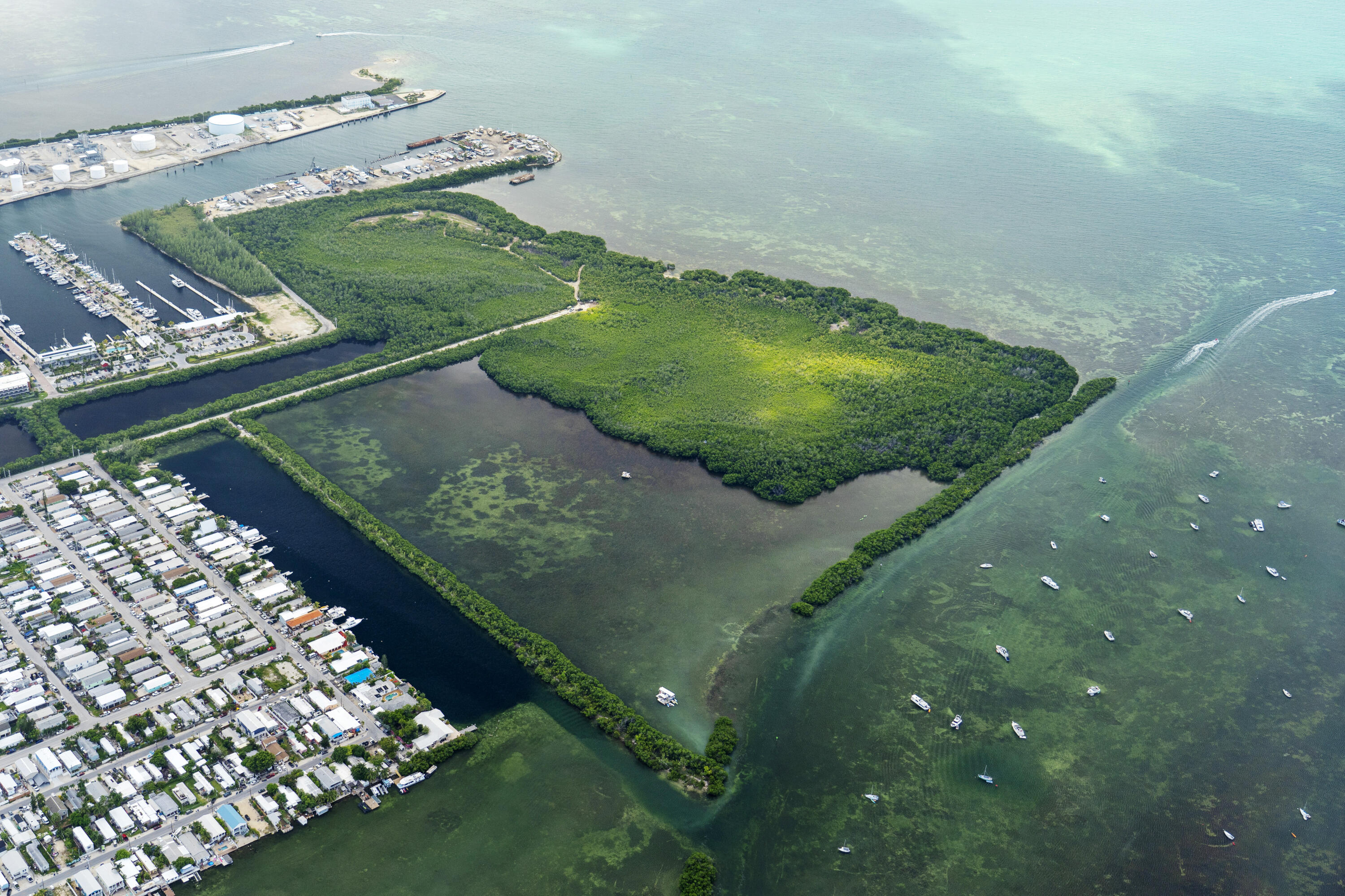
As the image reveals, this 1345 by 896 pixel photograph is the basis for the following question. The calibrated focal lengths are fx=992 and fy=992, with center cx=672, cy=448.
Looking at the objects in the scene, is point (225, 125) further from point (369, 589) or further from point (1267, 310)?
point (1267, 310)

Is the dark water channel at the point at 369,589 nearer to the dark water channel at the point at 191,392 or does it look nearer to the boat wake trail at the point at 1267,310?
the dark water channel at the point at 191,392

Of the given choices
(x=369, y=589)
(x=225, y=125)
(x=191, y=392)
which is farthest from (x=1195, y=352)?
(x=225, y=125)

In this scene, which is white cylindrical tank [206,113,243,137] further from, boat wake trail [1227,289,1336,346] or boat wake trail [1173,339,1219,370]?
boat wake trail [1227,289,1336,346]

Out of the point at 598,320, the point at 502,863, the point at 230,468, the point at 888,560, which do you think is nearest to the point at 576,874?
the point at 502,863

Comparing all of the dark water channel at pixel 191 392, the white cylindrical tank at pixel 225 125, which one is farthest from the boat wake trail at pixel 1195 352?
the white cylindrical tank at pixel 225 125

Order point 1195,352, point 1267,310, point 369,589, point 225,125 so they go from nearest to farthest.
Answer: point 369,589 → point 1195,352 → point 1267,310 → point 225,125

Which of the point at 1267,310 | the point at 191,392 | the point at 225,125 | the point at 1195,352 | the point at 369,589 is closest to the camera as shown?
the point at 369,589

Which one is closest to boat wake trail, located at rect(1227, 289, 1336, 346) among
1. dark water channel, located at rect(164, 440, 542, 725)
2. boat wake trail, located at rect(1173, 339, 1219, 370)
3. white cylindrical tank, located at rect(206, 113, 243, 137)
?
boat wake trail, located at rect(1173, 339, 1219, 370)
